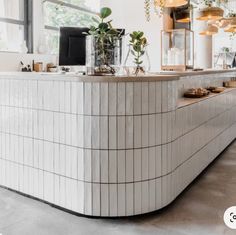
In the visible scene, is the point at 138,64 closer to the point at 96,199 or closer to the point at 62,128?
the point at 62,128

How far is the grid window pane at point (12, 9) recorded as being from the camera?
5385 mm

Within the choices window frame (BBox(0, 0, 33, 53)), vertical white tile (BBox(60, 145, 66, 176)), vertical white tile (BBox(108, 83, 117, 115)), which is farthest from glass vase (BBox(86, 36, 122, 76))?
window frame (BBox(0, 0, 33, 53))

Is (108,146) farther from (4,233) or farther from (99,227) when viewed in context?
(4,233)

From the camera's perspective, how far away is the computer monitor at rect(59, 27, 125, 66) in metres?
3.42

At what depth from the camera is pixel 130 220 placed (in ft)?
8.07

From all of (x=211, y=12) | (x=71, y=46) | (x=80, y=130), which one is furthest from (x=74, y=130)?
(x=211, y=12)

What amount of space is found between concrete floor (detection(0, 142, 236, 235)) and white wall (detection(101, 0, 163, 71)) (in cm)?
514

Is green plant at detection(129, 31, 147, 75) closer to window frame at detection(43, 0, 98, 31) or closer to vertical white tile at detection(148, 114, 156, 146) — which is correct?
vertical white tile at detection(148, 114, 156, 146)

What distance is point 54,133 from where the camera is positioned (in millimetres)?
2580

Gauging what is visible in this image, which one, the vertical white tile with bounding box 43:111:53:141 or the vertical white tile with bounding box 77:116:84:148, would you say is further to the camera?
the vertical white tile with bounding box 43:111:53:141

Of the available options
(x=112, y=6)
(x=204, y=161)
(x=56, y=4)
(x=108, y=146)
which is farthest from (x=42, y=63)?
(x=108, y=146)

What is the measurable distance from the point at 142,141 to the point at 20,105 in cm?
112

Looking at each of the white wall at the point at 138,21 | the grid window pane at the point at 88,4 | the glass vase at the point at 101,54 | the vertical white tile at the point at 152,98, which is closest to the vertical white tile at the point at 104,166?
the vertical white tile at the point at 152,98

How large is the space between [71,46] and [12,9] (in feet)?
8.83
